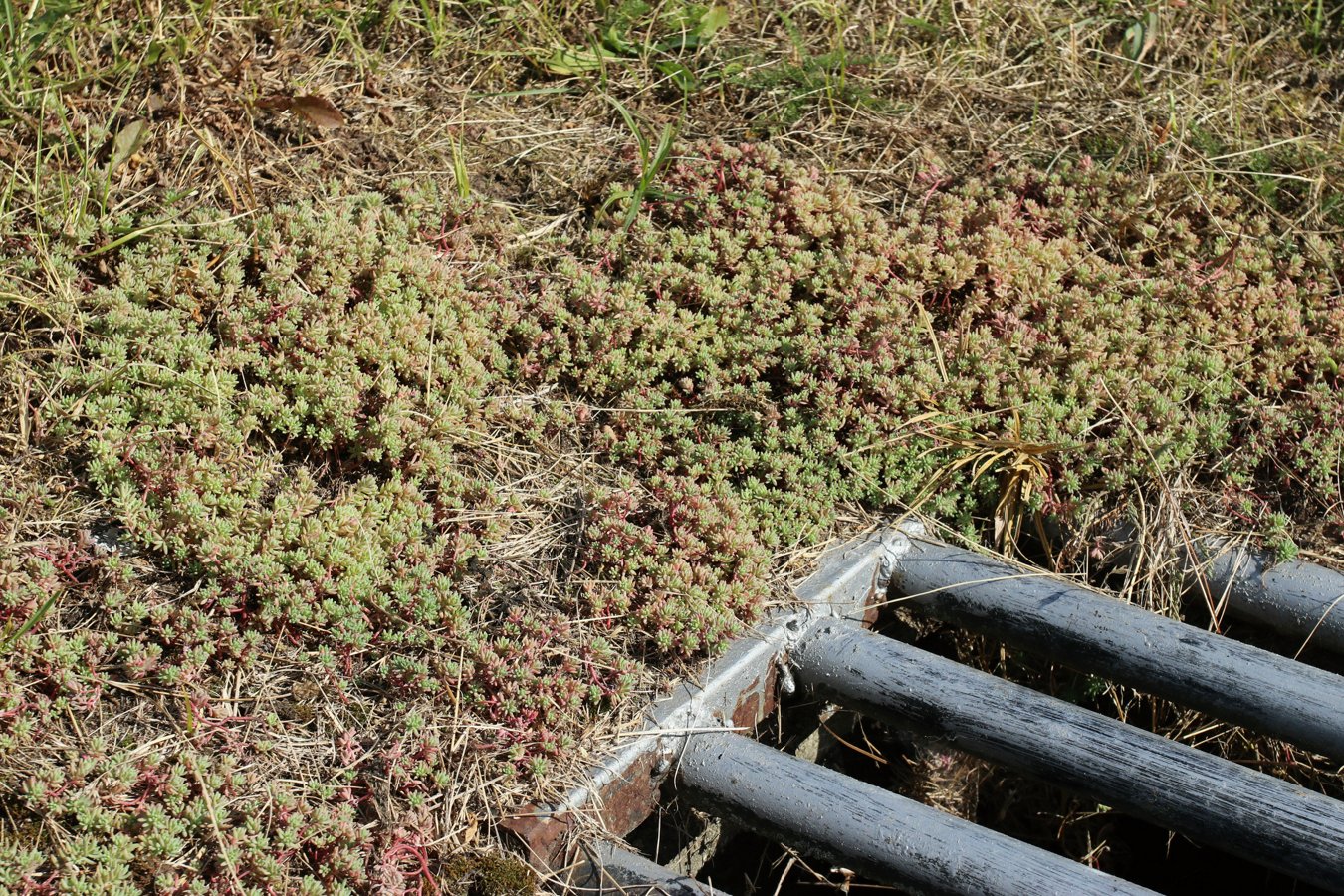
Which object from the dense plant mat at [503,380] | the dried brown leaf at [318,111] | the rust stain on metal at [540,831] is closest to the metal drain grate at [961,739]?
the rust stain on metal at [540,831]

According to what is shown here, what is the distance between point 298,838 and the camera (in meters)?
2.29

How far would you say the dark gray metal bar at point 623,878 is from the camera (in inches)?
93.7

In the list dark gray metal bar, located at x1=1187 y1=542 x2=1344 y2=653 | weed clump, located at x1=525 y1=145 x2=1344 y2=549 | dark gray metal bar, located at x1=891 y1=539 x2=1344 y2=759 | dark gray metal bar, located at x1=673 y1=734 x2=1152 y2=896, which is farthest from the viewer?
weed clump, located at x1=525 y1=145 x2=1344 y2=549

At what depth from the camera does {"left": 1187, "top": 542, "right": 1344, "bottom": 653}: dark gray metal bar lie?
2979 mm

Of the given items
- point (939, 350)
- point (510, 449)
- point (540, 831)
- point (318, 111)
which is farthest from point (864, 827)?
point (318, 111)

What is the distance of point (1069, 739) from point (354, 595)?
1.68 metres

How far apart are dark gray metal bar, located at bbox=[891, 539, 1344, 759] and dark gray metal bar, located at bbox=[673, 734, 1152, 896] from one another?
0.60m

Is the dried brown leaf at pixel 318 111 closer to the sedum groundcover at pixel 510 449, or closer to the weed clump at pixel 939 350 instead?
the sedum groundcover at pixel 510 449

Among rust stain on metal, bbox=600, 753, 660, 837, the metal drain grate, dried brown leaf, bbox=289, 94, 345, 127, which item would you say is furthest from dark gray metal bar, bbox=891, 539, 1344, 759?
dried brown leaf, bbox=289, 94, 345, 127

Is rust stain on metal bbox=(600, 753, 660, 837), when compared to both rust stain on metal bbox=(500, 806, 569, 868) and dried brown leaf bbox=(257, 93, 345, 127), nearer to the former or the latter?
rust stain on metal bbox=(500, 806, 569, 868)

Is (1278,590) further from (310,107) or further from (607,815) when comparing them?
(310,107)

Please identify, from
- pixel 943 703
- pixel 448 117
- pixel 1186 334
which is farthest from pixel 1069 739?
pixel 448 117

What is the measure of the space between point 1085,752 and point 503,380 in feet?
6.04

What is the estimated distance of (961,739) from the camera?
8.93ft
